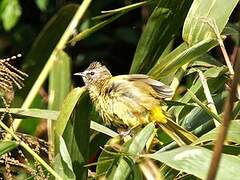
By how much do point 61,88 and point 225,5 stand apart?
85 cm

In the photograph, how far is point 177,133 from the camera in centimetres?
143

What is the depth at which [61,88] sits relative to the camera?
232 centimetres

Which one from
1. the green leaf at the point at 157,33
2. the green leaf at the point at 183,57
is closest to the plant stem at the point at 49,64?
the green leaf at the point at 157,33

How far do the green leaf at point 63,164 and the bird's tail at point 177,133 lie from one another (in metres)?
0.23

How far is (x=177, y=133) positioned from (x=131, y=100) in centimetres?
20

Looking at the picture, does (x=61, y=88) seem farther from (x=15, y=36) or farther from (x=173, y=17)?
(x=15, y=36)

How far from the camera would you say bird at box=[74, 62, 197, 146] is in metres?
1.51

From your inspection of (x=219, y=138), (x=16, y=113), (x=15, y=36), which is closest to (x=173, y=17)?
(x=16, y=113)

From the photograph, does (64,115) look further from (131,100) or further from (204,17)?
(204,17)

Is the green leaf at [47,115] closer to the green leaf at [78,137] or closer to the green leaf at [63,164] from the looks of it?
the green leaf at [78,137]

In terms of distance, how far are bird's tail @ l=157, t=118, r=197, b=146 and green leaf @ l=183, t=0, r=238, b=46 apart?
0.19m

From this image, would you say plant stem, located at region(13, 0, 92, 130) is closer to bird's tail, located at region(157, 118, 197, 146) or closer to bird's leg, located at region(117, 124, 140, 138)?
bird's leg, located at region(117, 124, 140, 138)

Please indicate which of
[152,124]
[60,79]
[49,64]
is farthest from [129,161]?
[60,79]

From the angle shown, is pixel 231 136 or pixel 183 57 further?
pixel 183 57
